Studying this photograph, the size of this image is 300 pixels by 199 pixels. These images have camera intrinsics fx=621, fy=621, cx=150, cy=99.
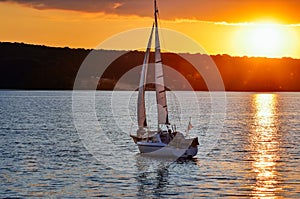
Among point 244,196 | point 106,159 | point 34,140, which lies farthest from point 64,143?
point 244,196

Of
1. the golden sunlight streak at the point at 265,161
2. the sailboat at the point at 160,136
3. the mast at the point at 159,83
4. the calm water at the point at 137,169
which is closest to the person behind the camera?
the calm water at the point at 137,169

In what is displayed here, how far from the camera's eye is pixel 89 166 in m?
67.3

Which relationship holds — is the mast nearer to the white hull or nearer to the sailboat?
the sailboat

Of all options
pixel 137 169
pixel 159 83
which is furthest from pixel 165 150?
pixel 159 83

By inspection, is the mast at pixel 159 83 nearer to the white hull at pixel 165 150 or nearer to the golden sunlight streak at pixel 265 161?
the white hull at pixel 165 150

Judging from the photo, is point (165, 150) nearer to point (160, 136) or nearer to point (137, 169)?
point (160, 136)

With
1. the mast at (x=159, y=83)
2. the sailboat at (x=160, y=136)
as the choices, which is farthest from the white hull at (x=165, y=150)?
the mast at (x=159, y=83)

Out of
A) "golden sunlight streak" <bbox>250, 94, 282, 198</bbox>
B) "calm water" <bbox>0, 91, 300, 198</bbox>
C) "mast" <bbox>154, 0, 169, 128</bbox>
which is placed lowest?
"golden sunlight streak" <bbox>250, 94, 282, 198</bbox>

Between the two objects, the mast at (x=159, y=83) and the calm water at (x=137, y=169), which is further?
the mast at (x=159, y=83)

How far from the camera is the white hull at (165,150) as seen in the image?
232 ft

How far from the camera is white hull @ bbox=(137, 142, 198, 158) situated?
70.7 meters

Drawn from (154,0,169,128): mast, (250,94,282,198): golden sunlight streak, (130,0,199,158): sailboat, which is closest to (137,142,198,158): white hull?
(130,0,199,158): sailboat

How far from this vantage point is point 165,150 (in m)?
70.8

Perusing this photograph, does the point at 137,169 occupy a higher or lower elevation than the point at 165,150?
lower
